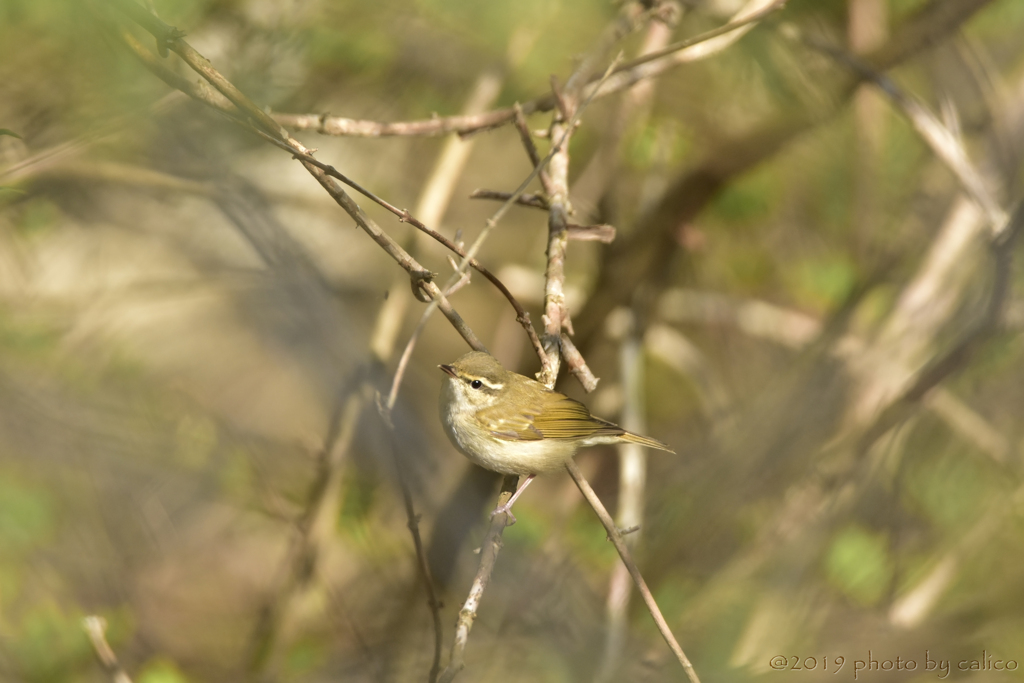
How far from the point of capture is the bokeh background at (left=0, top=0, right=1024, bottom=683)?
139 inches

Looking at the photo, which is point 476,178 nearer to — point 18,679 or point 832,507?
point 832,507

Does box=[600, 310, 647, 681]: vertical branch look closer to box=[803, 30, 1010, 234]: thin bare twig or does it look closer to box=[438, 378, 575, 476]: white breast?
box=[438, 378, 575, 476]: white breast

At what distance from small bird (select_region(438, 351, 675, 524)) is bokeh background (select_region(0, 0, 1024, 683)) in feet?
1.65

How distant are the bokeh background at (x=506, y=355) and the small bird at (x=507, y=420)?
504 millimetres

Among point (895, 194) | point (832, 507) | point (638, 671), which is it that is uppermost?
point (895, 194)

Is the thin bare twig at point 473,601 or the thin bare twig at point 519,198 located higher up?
the thin bare twig at point 519,198

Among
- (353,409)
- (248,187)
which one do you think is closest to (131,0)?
(248,187)

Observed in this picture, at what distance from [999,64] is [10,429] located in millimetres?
6525

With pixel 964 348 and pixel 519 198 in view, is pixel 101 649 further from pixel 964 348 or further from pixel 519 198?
pixel 964 348

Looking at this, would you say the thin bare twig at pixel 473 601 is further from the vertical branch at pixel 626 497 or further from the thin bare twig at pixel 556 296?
the vertical branch at pixel 626 497

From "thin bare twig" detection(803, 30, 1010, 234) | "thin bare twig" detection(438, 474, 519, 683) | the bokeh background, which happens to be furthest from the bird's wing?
"thin bare twig" detection(803, 30, 1010, 234)

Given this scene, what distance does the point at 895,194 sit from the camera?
5.29 meters

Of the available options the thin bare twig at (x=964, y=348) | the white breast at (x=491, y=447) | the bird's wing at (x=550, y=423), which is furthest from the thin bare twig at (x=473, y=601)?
the thin bare twig at (x=964, y=348)

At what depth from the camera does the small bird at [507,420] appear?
3.08m
